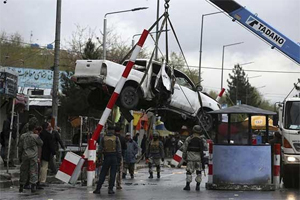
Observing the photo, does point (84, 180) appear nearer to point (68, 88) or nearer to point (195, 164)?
point (195, 164)

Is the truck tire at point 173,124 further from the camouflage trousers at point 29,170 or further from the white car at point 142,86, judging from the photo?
the camouflage trousers at point 29,170

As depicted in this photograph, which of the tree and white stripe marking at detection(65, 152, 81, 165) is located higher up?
the tree

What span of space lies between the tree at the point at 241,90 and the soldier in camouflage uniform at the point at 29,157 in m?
81.2

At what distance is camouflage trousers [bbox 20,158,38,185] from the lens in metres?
14.1

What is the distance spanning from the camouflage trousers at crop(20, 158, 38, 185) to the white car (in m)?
4.76

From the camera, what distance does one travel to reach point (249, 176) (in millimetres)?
15656

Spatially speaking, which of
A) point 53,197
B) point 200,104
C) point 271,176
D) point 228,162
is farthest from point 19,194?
point 200,104

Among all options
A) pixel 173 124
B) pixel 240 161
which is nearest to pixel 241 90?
pixel 173 124

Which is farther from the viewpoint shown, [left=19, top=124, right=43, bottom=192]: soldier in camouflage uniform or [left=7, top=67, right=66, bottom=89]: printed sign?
[left=7, top=67, right=66, bottom=89]: printed sign

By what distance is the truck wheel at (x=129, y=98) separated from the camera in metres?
18.6

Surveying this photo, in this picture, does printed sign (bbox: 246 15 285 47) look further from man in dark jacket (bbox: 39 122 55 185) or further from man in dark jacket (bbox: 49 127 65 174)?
man in dark jacket (bbox: 39 122 55 185)

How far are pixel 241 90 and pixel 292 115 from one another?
279ft

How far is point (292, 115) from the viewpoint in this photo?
16.3 metres

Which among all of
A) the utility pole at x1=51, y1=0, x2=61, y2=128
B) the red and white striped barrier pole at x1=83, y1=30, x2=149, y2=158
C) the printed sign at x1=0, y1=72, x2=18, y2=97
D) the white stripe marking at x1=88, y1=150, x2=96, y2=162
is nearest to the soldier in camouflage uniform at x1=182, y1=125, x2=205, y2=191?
the red and white striped barrier pole at x1=83, y1=30, x2=149, y2=158
